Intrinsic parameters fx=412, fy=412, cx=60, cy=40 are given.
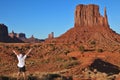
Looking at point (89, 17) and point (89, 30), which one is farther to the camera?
point (89, 17)

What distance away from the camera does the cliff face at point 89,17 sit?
120000mm

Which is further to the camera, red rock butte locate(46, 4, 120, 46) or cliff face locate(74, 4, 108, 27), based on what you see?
cliff face locate(74, 4, 108, 27)

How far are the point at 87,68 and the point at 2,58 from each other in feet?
77.0

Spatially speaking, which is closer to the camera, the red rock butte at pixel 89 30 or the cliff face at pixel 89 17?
the red rock butte at pixel 89 30

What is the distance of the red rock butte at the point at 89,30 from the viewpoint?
101250mm

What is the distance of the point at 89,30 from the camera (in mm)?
112250

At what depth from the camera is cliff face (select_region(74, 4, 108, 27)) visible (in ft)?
394

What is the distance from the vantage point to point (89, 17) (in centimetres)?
12394

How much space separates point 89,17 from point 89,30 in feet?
40.8

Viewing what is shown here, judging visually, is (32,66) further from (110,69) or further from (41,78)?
(41,78)

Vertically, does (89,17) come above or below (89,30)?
above

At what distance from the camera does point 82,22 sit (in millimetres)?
122438

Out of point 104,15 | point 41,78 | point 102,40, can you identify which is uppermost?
point 104,15

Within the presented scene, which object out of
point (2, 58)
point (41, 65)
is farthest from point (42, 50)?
point (41, 65)
